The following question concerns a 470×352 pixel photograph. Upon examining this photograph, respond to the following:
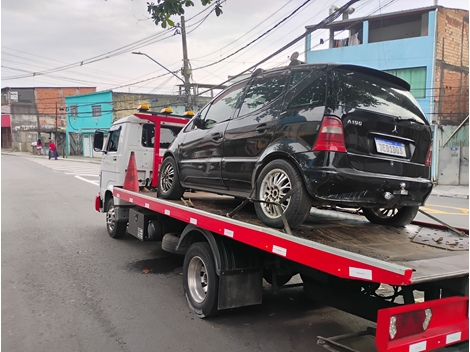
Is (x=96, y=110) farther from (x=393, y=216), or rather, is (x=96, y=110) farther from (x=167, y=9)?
(x=393, y=216)

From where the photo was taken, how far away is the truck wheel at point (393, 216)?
14.0ft

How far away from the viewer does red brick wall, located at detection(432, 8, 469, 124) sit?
2016 centimetres

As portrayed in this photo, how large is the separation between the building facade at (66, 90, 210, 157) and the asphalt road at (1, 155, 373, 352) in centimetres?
3248

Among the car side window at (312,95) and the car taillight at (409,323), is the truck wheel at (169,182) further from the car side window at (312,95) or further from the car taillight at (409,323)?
the car taillight at (409,323)

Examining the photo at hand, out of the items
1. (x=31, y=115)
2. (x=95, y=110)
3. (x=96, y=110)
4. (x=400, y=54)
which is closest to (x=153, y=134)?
(x=400, y=54)

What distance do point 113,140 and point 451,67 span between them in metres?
19.4

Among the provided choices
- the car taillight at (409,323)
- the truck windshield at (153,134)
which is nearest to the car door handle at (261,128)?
the car taillight at (409,323)

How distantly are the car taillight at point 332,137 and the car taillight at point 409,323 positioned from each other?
1.39 metres

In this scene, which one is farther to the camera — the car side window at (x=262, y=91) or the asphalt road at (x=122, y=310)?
the car side window at (x=262, y=91)

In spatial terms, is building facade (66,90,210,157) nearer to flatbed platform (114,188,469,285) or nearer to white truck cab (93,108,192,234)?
white truck cab (93,108,192,234)

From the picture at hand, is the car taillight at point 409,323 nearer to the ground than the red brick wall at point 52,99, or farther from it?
nearer to the ground

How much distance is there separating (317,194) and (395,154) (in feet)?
2.92

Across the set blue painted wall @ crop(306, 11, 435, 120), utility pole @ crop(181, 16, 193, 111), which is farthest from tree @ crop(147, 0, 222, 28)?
blue painted wall @ crop(306, 11, 435, 120)

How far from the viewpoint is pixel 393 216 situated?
174 inches
